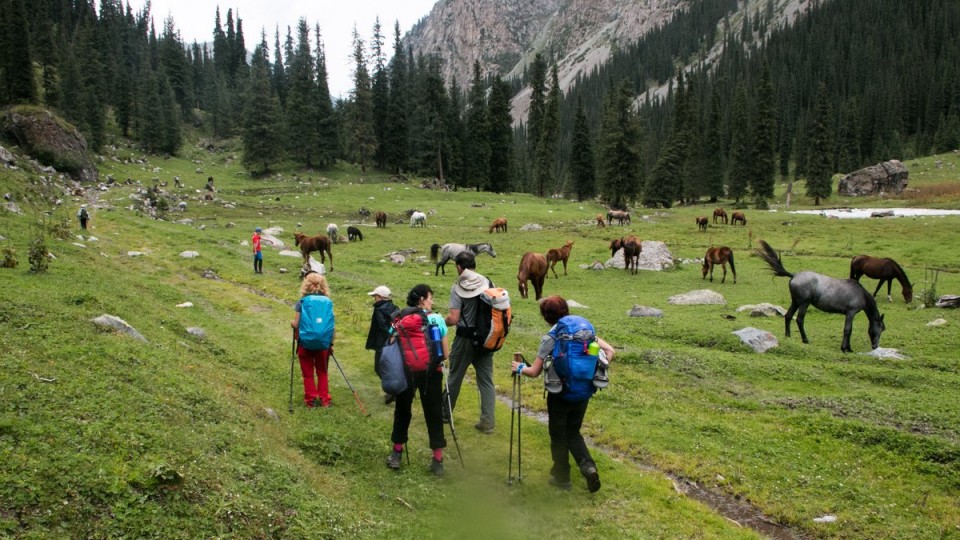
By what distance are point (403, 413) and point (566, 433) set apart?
A: 2439 millimetres

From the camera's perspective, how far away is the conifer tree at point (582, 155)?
238 feet

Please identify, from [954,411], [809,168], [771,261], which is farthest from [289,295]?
[809,168]

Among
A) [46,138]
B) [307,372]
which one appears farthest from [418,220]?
[307,372]

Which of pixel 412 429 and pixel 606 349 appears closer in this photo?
pixel 606 349

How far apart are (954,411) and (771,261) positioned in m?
7.86

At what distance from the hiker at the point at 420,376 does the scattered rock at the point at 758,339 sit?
10448mm

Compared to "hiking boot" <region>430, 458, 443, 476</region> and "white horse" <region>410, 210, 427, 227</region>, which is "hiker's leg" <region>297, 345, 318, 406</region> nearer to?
"hiking boot" <region>430, 458, 443, 476</region>

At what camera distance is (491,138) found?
2985 inches

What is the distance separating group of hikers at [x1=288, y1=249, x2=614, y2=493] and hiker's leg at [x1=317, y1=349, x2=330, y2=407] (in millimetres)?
480

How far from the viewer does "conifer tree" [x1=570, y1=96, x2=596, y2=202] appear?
238 ft

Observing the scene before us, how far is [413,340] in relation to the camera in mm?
7566

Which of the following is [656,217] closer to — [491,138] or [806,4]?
[491,138]

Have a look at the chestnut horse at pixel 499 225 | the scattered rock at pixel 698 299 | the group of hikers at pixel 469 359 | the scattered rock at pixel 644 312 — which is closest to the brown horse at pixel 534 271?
the scattered rock at pixel 644 312

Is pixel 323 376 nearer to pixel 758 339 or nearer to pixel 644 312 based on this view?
pixel 758 339
